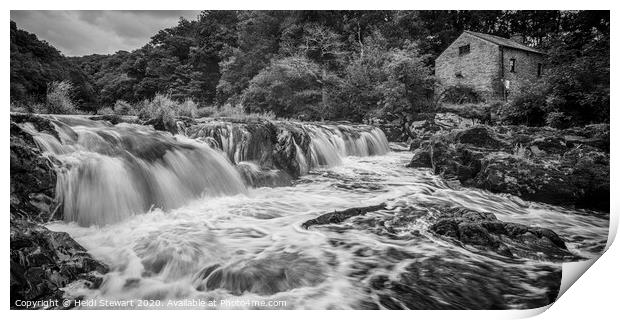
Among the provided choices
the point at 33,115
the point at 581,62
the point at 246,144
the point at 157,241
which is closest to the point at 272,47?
the point at 246,144

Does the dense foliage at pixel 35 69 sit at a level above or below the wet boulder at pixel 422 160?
above

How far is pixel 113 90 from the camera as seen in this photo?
→ 17.0ft

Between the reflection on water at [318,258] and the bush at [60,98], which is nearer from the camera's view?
the reflection on water at [318,258]

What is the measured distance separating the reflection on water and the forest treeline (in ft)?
4.70

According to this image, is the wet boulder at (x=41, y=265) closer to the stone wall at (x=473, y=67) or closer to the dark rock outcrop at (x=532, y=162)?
the dark rock outcrop at (x=532, y=162)

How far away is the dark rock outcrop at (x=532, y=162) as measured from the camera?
3.36 metres

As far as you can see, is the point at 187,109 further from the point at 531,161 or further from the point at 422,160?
the point at 531,161

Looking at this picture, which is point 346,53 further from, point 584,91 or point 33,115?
point 33,115

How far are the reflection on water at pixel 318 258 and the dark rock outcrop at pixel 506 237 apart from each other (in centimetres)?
10

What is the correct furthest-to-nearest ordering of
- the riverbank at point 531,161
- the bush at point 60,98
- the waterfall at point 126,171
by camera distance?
the bush at point 60,98
the riverbank at point 531,161
the waterfall at point 126,171

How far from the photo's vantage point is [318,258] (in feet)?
7.94

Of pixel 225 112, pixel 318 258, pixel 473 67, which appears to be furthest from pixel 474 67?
pixel 318 258

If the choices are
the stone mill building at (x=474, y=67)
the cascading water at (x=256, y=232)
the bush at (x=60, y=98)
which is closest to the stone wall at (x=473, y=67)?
the stone mill building at (x=474, y=67)

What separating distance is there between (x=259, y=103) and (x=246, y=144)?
1379mm
